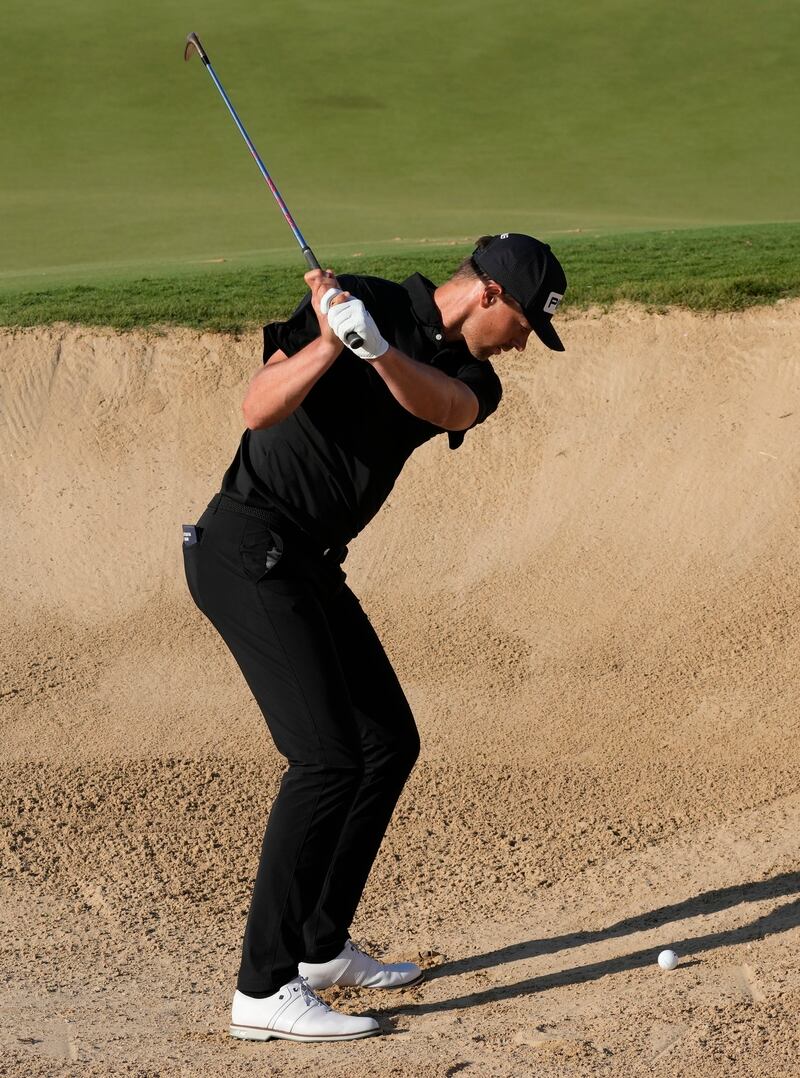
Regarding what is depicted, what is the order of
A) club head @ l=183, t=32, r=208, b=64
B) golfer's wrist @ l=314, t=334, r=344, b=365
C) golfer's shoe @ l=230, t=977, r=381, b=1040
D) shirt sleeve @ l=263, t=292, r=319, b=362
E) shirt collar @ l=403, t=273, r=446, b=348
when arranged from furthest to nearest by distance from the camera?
club head @ l=183, t=32, r=208, b=64
golfer's shoe @ l=230, t=977, r=381, b=1040
shirt collar @ l=403, t=273, r=446, b=348
shirt sleeve @ l=263, t=292, r=319, b=362
golfer's wrist @ l=314, t=334, r=344, b=365

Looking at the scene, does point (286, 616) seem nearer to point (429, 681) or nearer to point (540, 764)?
point (540, 764)

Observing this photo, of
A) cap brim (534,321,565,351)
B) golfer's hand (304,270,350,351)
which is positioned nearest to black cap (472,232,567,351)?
cap brim (534,321,565,351)

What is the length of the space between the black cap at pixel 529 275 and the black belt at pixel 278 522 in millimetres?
971

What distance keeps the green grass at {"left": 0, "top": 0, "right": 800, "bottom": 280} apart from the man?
10.7 m

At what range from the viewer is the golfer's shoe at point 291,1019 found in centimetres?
429

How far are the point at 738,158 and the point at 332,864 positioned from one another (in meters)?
21.5

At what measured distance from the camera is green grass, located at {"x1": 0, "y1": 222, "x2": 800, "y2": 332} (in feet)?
33.8

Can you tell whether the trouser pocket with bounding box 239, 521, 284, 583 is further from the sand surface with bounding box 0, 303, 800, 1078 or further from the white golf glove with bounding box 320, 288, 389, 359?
the sand surface with bounding box 0, 303, 800, 1078

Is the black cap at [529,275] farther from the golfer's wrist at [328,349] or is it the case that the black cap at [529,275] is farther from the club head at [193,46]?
the club head at [193,46]

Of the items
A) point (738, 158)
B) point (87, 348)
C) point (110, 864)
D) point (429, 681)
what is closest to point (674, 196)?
point (738, 158)

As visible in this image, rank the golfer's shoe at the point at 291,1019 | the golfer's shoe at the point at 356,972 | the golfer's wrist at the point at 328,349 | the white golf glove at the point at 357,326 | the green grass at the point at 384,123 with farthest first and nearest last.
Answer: the green grass at the point at 384,123
the golfer's shoe at the point at 356,972
the golfer's shoe at the point at 291,1019
the golfer's wrist at the point at 328,349
the white golf glove at the point at 357,326

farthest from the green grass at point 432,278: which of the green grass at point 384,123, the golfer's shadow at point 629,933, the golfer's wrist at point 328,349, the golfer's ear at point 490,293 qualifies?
the golfer's wrist at point 328,349

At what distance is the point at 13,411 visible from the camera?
9898 mm

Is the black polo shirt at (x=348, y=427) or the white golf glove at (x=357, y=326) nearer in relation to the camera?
the white golf glove at (x=357, y=326)
